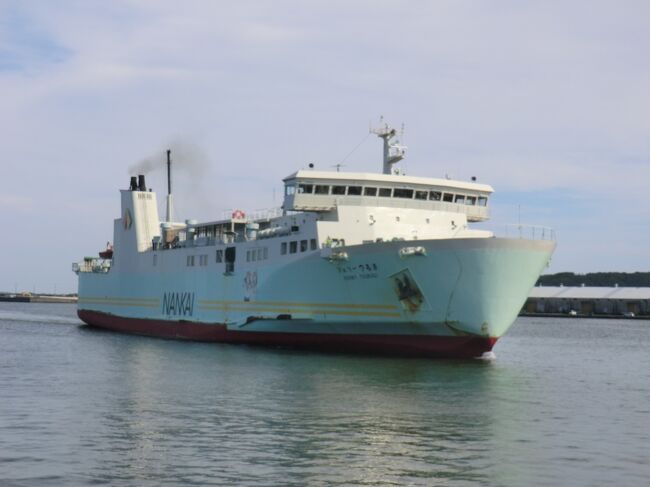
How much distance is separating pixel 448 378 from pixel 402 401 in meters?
5.68

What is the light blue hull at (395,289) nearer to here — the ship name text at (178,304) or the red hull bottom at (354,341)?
the red hull bottom at (354,341)

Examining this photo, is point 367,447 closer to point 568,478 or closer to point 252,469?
point 252,469

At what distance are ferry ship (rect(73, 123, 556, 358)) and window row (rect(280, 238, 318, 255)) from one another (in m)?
0.06

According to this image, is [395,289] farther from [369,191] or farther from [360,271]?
[369,191]

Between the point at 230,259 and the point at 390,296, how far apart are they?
1254cm

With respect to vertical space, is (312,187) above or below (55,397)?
above

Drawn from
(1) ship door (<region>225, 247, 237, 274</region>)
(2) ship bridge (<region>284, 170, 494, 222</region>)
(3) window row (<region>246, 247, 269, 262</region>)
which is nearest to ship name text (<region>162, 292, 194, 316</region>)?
(1) ship door (<region>225, 247, 237, 274</region>)

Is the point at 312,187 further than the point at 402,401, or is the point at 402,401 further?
the point at 312,187

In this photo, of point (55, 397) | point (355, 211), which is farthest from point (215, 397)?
point (355, 211)

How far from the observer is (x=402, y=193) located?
128 ft

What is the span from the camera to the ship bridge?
37656 millimetres

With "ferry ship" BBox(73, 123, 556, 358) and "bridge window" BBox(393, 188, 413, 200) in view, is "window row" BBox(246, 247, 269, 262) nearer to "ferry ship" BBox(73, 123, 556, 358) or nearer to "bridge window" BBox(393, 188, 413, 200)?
"ferry ship" BBox(73, 123, 556, 358)

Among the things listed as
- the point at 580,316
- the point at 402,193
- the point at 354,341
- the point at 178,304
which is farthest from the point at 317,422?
the point at 580,316

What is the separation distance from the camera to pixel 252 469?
15102 millimetres
